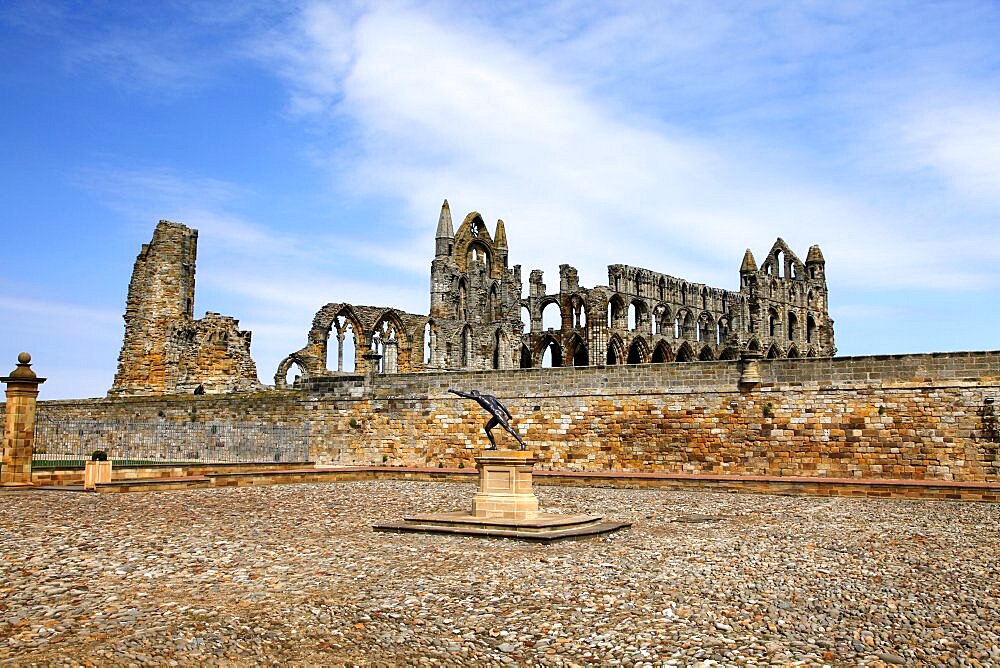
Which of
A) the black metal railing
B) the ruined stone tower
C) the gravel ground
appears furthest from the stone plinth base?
the ruined stone tower

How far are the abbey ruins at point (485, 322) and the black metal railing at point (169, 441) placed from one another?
116 inches

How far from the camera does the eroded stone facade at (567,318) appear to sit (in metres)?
42.6

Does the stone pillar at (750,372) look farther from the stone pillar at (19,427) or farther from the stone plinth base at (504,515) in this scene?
the stone pillar at (19,427)

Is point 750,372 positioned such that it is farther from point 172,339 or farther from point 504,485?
point 172,339

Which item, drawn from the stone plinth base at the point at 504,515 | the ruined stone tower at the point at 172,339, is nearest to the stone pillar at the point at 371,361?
the ruined stone tower at the point at 172,339

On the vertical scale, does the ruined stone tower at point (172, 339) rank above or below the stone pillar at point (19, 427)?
above

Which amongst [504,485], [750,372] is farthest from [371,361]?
[504,485]

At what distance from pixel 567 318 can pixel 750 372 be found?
26.6m

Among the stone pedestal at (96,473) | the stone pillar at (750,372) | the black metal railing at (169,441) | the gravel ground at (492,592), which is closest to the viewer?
the gravel ground at (492,592)

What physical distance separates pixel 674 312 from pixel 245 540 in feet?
143

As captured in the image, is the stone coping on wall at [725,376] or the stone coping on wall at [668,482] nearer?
the stone coping on wall at [668,482]

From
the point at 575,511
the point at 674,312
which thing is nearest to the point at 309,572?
the point at 575,511

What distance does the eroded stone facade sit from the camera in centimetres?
4256

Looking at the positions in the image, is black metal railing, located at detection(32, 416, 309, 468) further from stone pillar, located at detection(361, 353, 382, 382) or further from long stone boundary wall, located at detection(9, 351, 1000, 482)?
stone pillar, located at detection(361, 353, 382, 382)
